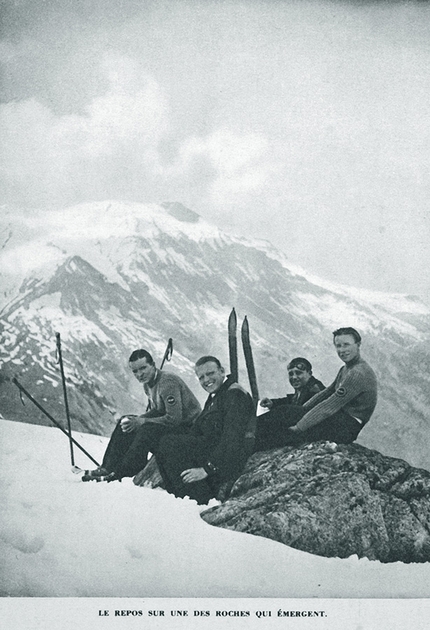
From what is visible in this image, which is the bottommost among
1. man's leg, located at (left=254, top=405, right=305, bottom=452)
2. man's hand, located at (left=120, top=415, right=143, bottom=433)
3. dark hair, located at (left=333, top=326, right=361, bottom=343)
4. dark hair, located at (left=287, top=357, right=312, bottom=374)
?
man's hand, located at (left=120, top=415, right=143, bottom=433)

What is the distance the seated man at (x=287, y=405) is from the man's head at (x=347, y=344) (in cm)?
19

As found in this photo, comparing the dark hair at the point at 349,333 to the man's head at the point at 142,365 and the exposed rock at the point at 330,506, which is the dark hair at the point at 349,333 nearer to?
the exposed rock at the point at 330,506

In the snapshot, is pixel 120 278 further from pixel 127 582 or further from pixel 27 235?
pixel 127 582

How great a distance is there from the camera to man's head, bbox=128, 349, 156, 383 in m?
4.26

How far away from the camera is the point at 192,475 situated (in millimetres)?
4066

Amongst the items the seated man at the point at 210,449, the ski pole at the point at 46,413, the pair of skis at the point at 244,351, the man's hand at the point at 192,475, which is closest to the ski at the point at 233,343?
the pair of skis at the point at 244,351

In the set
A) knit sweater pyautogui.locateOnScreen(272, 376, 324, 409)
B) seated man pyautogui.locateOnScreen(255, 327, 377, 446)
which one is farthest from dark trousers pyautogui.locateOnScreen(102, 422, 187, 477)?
seated man pyautogui.locateOnScreen(255, 327, 377, 446)

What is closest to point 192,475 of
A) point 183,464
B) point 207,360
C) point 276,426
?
point 183,464

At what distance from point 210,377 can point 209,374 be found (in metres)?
0.02

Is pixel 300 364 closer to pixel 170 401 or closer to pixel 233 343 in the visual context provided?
pixel 233 343

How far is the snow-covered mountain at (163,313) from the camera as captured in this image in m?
4.29

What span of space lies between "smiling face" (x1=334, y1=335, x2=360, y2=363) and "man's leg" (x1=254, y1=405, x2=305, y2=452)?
1.23 feet

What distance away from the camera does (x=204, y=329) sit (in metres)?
4.34

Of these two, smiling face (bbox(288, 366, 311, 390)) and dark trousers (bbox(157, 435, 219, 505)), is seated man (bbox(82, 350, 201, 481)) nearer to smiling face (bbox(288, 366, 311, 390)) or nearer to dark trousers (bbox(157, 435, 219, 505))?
dark trousers (bbox(157, 435, 219, 505))
